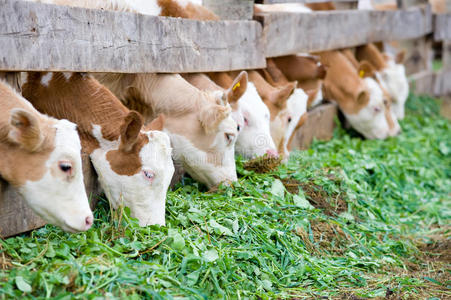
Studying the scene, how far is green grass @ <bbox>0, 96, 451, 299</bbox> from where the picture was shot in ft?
11.4

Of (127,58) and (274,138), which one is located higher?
(127,58)

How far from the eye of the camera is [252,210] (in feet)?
16.1

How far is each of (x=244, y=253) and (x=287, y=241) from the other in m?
0.54

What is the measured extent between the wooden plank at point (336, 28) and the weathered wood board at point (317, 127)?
798 millimetres

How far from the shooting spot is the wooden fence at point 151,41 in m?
4.15

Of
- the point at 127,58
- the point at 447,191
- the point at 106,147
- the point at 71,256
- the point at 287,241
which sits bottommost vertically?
the point at 447,191

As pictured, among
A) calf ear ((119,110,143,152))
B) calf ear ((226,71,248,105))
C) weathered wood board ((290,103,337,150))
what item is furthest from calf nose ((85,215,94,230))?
weathered wood board ((290,103,337,150))

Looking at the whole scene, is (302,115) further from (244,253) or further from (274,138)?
(244,253)

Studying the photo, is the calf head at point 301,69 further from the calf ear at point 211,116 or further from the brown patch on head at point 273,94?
the calf ear at point 211,116

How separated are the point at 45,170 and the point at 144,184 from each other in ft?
2.72

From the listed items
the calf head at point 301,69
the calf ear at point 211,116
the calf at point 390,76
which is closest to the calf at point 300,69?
the calf head at point 301,69

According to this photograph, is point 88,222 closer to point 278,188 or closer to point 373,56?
point 278,188

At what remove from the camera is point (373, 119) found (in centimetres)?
895

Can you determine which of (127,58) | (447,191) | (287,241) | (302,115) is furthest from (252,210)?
(447,191)
